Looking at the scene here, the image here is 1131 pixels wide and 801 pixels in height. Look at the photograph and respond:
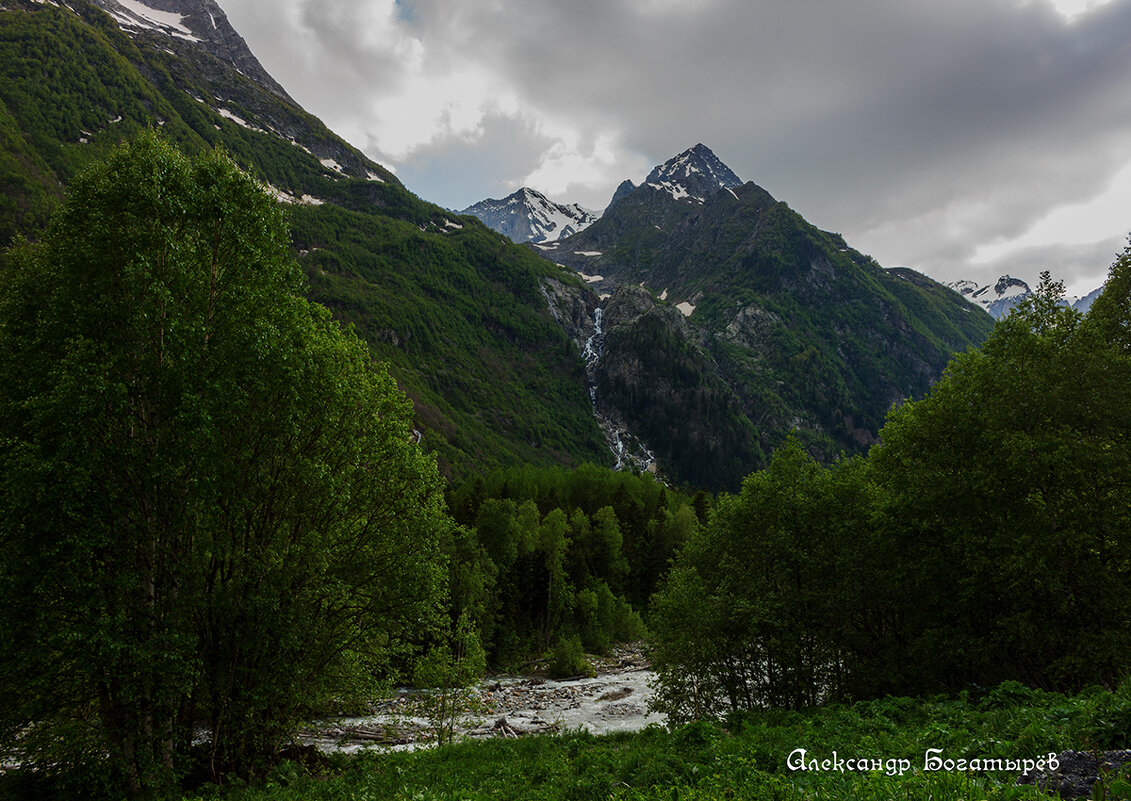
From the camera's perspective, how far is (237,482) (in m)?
17.1

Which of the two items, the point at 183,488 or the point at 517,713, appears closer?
the point at 183,488

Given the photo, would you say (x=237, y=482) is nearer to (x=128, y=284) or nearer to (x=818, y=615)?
(x=128, y=284)

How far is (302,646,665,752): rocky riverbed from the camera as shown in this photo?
1276 inches

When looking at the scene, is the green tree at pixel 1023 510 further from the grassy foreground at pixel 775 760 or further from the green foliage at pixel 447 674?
the green foliage at pixel 447 674

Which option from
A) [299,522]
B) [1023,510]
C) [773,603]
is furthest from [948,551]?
[299,522]

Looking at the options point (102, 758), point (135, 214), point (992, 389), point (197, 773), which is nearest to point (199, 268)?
point (135, 214)

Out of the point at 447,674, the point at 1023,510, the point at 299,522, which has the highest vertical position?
the point at 299,522

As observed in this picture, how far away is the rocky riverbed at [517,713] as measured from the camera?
106 feet

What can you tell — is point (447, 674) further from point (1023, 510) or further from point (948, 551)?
point (1023, 510)

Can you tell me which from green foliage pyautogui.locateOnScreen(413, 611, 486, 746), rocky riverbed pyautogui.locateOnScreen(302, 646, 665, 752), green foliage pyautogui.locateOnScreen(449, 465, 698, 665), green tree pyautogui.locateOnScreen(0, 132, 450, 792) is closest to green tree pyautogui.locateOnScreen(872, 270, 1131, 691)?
green foliage pyautogui.locateOnScreen(413, 611, 486, 746)

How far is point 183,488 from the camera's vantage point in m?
15.9

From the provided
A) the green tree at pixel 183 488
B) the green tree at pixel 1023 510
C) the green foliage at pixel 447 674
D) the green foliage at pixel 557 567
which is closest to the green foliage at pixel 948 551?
the green tree at pixel 1023 510

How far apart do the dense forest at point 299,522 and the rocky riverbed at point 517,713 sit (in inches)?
237

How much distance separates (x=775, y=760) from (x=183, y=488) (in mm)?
18915
